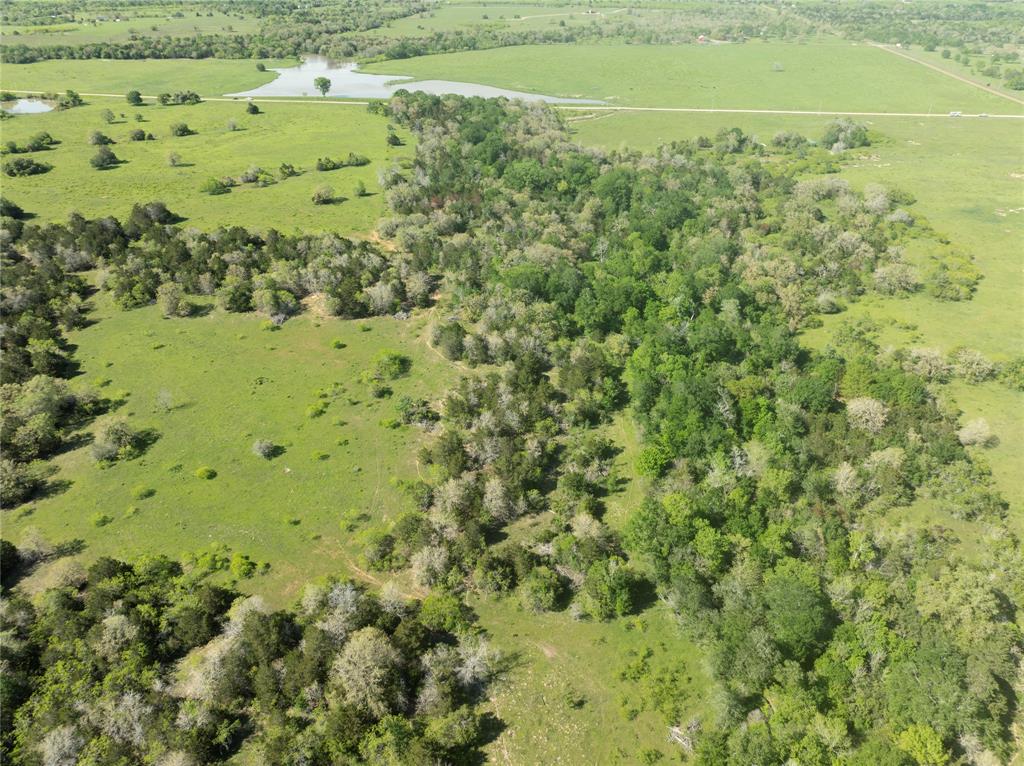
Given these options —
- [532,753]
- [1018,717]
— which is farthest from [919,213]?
[532,753]

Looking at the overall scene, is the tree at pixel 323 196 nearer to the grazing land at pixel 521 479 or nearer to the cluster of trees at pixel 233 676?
the grazing land at pixel 521 479

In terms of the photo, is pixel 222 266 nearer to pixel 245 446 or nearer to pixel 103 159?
pixel 245 446

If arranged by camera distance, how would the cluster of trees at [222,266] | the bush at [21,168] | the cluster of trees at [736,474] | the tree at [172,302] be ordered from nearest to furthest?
the cluster of trees at [736,474]
the tree at [172,302]
the cluster of trees at [222,266]
the bush at [21,168]

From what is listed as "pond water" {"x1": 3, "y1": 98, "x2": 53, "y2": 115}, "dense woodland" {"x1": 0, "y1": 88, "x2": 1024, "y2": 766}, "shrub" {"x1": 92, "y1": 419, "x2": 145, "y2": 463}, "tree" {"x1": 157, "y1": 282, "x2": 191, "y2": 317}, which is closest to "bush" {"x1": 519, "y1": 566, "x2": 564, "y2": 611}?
"dense woodland" {"x1": 0, "y1": 88, "x2": 1024, "y2": 766}

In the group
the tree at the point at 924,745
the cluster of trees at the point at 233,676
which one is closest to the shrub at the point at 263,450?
the cluster of trees at the point at 233,676

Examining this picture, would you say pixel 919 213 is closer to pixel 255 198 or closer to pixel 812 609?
pixel 812 609

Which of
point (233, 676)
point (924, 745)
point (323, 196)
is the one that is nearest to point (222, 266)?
point (323, 196)

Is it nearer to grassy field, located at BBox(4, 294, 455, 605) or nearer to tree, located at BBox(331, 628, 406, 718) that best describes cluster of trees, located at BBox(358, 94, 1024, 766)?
grassy field, located at BBox(4, 294, 455, 605)
